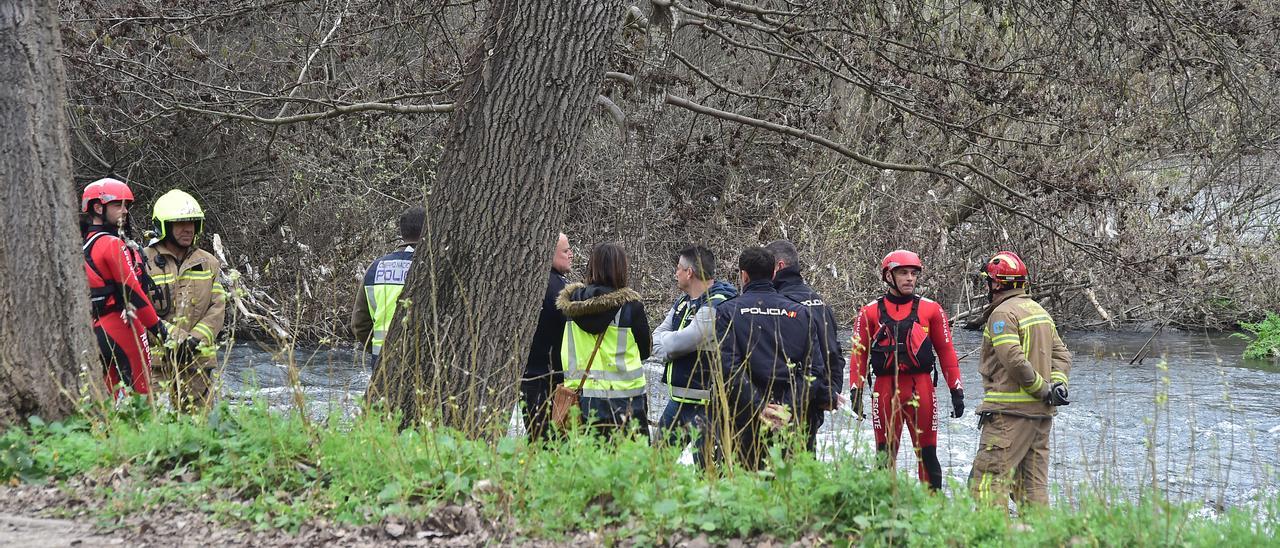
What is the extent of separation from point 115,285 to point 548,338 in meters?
2.62

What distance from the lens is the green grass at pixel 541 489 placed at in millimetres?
4188

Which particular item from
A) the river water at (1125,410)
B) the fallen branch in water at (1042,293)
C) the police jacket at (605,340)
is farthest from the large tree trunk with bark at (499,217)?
the fallen branch in water at (1042,293)

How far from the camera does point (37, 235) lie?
6164mm

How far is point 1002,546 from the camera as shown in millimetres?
4078

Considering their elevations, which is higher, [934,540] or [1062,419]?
[934,540]

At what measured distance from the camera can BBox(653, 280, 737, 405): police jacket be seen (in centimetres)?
649

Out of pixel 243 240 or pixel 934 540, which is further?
pixel 243 240

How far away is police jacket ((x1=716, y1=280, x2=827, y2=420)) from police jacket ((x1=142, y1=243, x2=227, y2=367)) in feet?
10.1

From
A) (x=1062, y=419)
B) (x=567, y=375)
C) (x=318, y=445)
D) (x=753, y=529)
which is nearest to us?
(x=753, y=529)

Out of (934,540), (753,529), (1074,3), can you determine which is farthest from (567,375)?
(1074,3)

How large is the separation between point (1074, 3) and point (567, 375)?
5.22 metres

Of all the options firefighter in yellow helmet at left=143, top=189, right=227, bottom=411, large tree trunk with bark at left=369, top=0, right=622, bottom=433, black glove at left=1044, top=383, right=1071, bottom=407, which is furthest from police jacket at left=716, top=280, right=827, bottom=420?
firefighter in yellow helmet at left=143, top=189, right=227, bottom=411

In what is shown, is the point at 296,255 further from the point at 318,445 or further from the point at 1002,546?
the point at 1002,546

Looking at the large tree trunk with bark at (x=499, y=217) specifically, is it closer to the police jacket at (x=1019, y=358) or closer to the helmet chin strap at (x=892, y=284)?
the helmet chin strap at (x=892, y=284)
